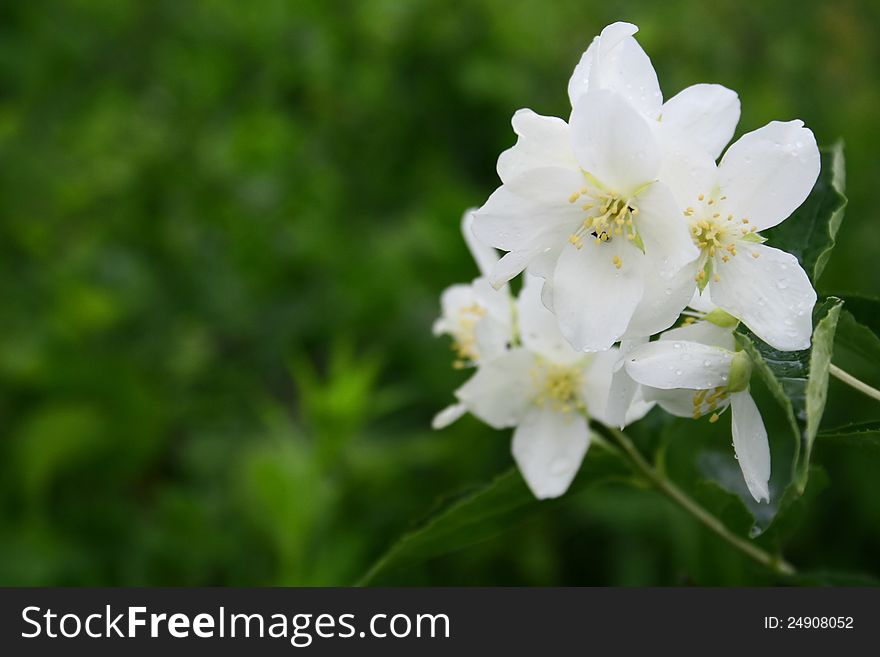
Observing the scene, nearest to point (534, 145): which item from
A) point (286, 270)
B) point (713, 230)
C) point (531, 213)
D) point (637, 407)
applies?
point (531, 213)

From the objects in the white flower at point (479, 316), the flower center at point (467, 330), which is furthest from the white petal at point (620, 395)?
the flower center at point (467, 330)

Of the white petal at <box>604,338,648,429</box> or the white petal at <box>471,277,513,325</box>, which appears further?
the white petal at <box>471,277,513,325</box>

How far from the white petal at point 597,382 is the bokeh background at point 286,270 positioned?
0.98 meters

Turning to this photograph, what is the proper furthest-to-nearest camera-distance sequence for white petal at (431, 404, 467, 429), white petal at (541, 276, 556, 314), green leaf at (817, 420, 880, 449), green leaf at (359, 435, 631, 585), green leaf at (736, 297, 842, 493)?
white petal at (431, 404, 467, 429)
green leaf at (359, 435, 631, 585)
white petal at (541, 276, 556, 314)
green leaf at (817, 420, 880, 449)
green leaf at (736, 297, 842, 493)

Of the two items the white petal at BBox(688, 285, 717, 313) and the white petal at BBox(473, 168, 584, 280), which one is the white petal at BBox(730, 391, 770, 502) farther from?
the white petal at BBox(473, 168, 584, 280)

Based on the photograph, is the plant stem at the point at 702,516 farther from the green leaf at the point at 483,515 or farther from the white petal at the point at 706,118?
the white petal at the point at 706,118

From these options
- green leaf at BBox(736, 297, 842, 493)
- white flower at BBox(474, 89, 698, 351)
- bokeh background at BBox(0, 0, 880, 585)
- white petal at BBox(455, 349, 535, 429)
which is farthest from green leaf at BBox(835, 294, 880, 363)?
bokeh background at BBox(0, 0, 880, 585)

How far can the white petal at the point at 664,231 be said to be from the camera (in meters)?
0.83

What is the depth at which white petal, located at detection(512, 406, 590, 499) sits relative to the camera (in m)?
1.05

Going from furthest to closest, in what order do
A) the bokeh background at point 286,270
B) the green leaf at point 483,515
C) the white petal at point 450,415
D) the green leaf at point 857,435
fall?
the bokeh background at point 286,270
the white petal at point 450,415
the green leaf at point 483,515
the green leaf at point 857,435

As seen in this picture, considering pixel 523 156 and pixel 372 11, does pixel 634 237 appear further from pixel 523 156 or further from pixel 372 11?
pixel 372 11

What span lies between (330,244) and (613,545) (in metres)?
1.15

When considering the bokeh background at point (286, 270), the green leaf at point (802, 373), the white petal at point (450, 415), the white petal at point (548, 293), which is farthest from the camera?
the bokeh background at point (286, 270)

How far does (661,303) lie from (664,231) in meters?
0.06
